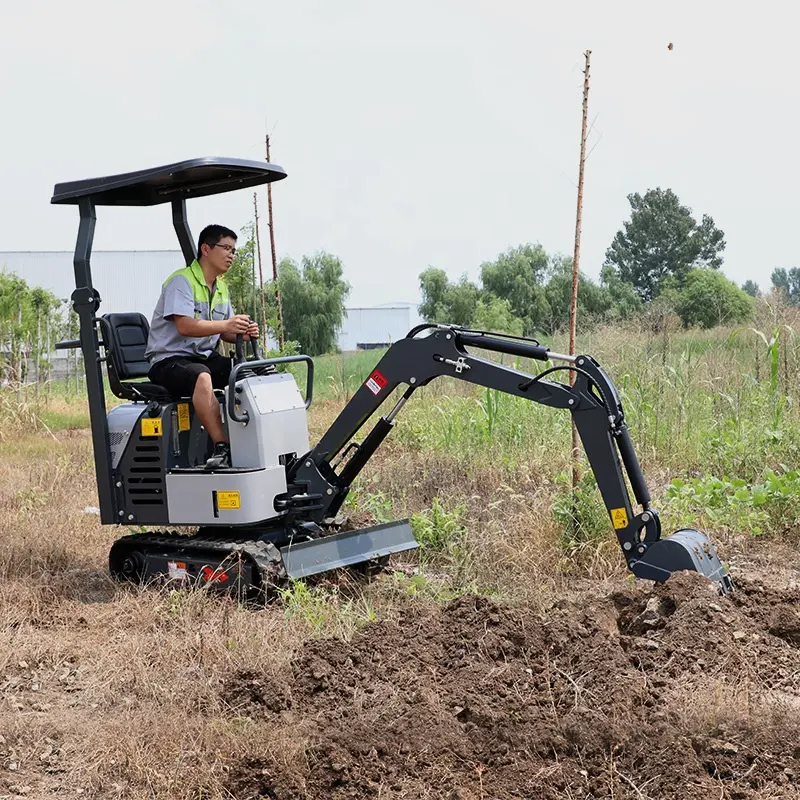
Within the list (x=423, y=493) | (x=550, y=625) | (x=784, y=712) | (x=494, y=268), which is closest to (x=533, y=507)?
(x=423, y=493)

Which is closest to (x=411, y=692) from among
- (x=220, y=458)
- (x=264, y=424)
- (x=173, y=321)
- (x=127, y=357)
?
(x=264, y=424)

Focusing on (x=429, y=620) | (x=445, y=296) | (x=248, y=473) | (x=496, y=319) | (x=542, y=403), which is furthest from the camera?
(x=445, y=296)

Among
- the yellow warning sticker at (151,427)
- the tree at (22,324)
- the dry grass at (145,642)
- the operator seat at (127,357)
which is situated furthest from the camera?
the tree at (22,324)

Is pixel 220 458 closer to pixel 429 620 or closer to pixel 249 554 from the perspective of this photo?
pixel 249 554

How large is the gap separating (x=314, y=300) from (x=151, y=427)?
35.3 metres

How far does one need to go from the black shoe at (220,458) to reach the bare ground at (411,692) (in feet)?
2.46

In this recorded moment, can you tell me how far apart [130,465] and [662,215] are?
6071 cm

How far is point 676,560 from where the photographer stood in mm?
5320

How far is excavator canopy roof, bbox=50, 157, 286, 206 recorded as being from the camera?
6281 mm

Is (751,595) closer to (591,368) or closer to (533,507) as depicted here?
(591,368)

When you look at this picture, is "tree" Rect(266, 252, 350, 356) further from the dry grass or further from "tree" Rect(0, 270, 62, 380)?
the dry grass

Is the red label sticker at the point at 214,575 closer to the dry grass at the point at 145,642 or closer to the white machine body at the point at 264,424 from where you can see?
the dry grass at the point at 145,642

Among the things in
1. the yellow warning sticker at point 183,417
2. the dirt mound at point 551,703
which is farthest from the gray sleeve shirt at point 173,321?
the dirt mound at point 551,703

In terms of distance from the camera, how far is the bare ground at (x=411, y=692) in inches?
147
